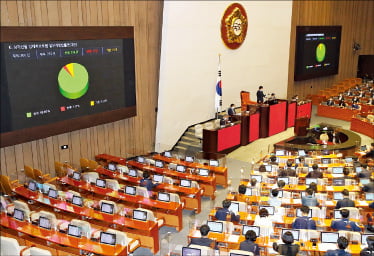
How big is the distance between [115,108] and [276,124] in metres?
7.56

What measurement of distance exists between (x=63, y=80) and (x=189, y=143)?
241 inches

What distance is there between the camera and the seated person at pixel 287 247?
25.0ft

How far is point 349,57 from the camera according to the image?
29750mm

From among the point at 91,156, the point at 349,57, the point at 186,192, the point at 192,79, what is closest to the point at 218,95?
the point at 192,79

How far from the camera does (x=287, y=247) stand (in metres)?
7.68

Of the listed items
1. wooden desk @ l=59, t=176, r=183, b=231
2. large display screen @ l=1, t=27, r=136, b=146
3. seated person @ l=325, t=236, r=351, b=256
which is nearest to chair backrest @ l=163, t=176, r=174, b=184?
wooden desk @ l=59, t=176, r=183, b=231

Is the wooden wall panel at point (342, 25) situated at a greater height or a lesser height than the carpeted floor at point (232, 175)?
greater

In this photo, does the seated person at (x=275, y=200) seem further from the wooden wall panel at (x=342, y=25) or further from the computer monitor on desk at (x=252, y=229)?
the wooden wall panel at (x=342, y=25)

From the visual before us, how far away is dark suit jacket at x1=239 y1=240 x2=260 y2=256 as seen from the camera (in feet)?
25.6

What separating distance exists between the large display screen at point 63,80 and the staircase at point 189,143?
2769 mm

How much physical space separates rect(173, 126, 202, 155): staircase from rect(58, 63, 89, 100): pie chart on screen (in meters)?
5.02

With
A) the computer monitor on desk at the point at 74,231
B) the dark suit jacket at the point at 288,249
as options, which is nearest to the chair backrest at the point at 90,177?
the computer monitor on desk at the point at 74,231

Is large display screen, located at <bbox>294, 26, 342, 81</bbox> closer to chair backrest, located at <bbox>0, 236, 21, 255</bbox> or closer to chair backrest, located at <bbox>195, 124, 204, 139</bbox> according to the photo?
chair backrest, located at <bbox>195, 124, 204, 139</bbox>

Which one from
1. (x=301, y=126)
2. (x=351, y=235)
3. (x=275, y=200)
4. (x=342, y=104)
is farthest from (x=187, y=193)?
(x=342, y=104)
